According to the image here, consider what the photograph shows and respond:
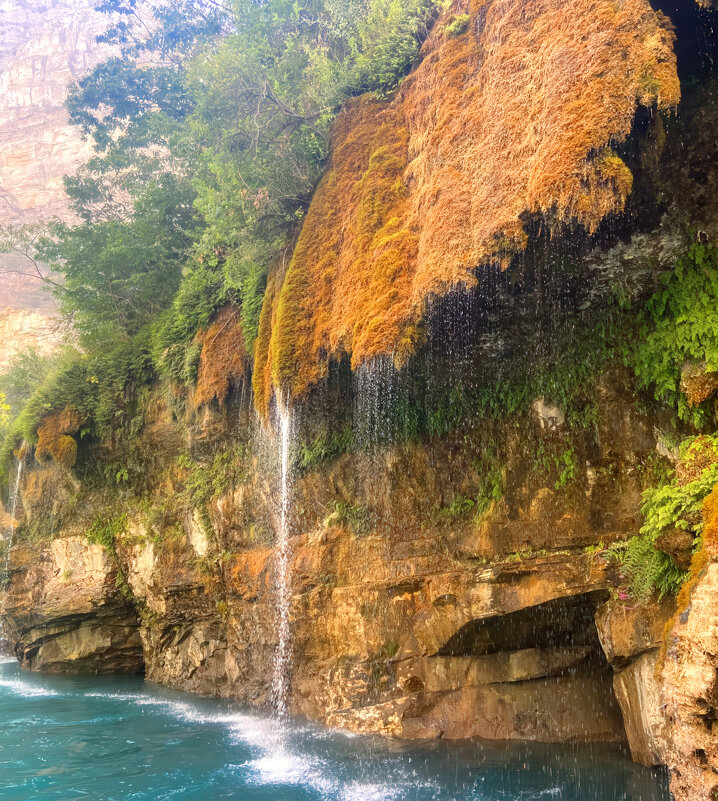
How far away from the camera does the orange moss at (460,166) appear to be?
6.50 m

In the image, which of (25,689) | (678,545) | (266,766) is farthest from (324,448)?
(25,689)

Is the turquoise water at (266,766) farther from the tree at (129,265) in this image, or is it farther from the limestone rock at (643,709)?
the tree at (129,265)

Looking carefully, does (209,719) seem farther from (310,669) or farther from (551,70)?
(551,70)

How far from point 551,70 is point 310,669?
9.80 m

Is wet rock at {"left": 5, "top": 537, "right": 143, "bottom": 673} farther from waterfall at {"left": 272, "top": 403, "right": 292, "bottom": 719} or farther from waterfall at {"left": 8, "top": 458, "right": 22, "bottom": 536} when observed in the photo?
waterfall at {"left": 272, "top": 403, "right": 292, "bottom": 719}

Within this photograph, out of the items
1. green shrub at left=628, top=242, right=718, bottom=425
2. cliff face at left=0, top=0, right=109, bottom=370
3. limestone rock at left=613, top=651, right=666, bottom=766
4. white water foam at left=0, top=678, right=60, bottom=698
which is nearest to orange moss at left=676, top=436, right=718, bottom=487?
green shrub at left=628, top=242, right=718, bottom=425

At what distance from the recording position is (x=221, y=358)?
14047 millimetres

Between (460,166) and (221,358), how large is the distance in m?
7.55

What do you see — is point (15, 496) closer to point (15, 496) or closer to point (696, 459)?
point (15, 496)

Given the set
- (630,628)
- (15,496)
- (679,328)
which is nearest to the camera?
(630,628)

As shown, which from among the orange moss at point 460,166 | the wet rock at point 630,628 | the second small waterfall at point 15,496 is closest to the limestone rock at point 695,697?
the wet rock at point 630,628

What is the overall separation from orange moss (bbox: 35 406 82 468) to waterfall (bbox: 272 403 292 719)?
7.96 meters

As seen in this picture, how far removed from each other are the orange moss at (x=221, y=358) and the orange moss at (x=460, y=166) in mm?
1551

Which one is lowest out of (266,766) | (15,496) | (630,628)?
(266,766)
